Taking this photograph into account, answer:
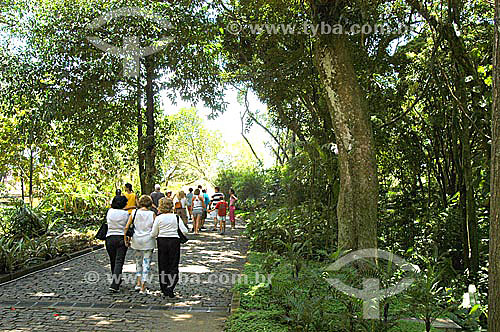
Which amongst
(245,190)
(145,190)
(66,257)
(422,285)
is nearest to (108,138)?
(145,190)

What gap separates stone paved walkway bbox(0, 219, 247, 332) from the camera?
6.08 meters

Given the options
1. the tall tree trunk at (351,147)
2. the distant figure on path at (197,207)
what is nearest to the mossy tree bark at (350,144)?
the tall tree trunk at (351,147)

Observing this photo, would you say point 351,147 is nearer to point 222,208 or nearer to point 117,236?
point 117,236

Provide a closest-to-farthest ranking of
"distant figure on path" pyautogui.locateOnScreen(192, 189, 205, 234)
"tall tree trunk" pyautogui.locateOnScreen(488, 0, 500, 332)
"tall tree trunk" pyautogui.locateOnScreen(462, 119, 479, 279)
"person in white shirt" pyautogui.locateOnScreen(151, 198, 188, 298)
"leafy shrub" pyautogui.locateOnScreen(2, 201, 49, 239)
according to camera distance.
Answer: "tall tree trunk" pyautogui.locateOnScreen(488, 0, 500, 332) < "tall tree trunk" pyautogui.locateOnScreen(462, 119, 479, 279) < "person in white shirt" pyautogui.locateOnScreen(151, 198, 188, 298) < "leafy shrub" pyautogui.locateOnScreen(2, 201, 49, 239) < "distant figure on path" pyautogui.locateOnScreen(192, 189, 205, 234)

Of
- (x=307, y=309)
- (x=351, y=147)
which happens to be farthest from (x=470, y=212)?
(x=307, y=309)

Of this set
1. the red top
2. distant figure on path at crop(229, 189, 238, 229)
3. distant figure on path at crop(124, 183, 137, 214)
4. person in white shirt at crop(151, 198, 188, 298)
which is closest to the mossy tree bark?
person in white shirt at crop(151, 198, 188, 298)

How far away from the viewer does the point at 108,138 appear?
19016mm

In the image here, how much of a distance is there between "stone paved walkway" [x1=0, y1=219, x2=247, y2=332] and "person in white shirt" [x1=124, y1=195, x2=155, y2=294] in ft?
1.02

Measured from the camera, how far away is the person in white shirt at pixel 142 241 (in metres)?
7.86

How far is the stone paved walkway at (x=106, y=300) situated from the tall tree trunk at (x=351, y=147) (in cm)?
229

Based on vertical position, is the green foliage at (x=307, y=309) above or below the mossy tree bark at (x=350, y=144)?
below

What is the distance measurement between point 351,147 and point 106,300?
4.43 m

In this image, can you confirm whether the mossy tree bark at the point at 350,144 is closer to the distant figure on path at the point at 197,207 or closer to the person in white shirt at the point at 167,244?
the person in white shirt at the point at 167,244

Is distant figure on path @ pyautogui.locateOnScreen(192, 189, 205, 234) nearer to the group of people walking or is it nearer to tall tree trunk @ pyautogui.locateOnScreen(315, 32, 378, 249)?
the group of people walking
